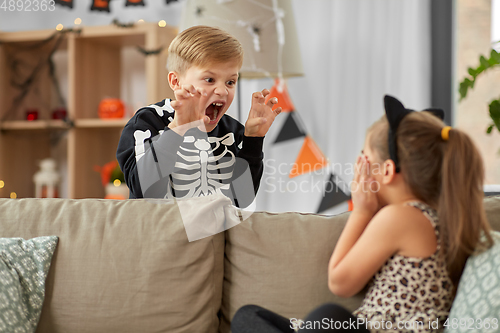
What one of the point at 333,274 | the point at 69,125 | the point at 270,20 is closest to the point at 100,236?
the point at 333,274

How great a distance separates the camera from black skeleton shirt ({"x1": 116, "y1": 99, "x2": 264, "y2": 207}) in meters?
1.14

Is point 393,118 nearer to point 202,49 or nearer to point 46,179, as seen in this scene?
point 202,49

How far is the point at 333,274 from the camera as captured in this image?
1.03m

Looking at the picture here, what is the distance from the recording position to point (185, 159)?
1261 millimetres

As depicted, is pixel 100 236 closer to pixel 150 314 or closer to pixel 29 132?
pixel 150 314

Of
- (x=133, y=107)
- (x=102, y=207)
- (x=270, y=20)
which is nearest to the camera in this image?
(x=102, y=207)

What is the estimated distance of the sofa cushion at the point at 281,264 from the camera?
117cm

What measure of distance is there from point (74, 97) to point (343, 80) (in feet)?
4.84

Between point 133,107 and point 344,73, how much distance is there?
4.08ft

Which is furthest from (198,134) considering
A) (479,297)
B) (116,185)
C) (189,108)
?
(116,185)

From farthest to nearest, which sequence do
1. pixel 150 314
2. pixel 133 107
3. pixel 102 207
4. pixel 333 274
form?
pixel 133 107
pixel 102 207
pixel 150 314
pixel 333 274

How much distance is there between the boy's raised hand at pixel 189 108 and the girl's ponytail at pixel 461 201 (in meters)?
0.55

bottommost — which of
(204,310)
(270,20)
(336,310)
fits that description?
(204,310)

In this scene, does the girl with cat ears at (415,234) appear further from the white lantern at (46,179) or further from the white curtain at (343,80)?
the white lantern at (46,179)
